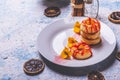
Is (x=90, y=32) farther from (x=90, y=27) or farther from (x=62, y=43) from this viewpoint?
(x=62, y=43)

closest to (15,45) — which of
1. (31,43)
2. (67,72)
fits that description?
(31,43)

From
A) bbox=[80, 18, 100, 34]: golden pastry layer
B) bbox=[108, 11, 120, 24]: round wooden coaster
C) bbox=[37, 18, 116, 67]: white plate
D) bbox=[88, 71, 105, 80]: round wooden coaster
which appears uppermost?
bbox=[80, 18, 100, 34]: golden pastry layer

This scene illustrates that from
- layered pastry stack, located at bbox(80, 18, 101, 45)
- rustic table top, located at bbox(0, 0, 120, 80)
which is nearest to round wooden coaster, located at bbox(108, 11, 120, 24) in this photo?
Result: rustic table top, located at bbox(0, 0, 120, 80)

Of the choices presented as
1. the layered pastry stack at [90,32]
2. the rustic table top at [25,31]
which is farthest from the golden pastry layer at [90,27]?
the rustic table top at [25,31]

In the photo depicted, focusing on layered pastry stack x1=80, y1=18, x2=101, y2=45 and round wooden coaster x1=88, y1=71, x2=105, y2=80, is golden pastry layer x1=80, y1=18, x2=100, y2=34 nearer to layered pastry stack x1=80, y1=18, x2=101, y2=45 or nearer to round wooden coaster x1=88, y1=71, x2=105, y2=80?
layered pastry stack x1=80, y1=18, x2=101, y2=45

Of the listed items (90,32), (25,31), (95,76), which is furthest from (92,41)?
(25,31)

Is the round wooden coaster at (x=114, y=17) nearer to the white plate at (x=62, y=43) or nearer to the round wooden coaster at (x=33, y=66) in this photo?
the white plate at (x=62, y=43)
